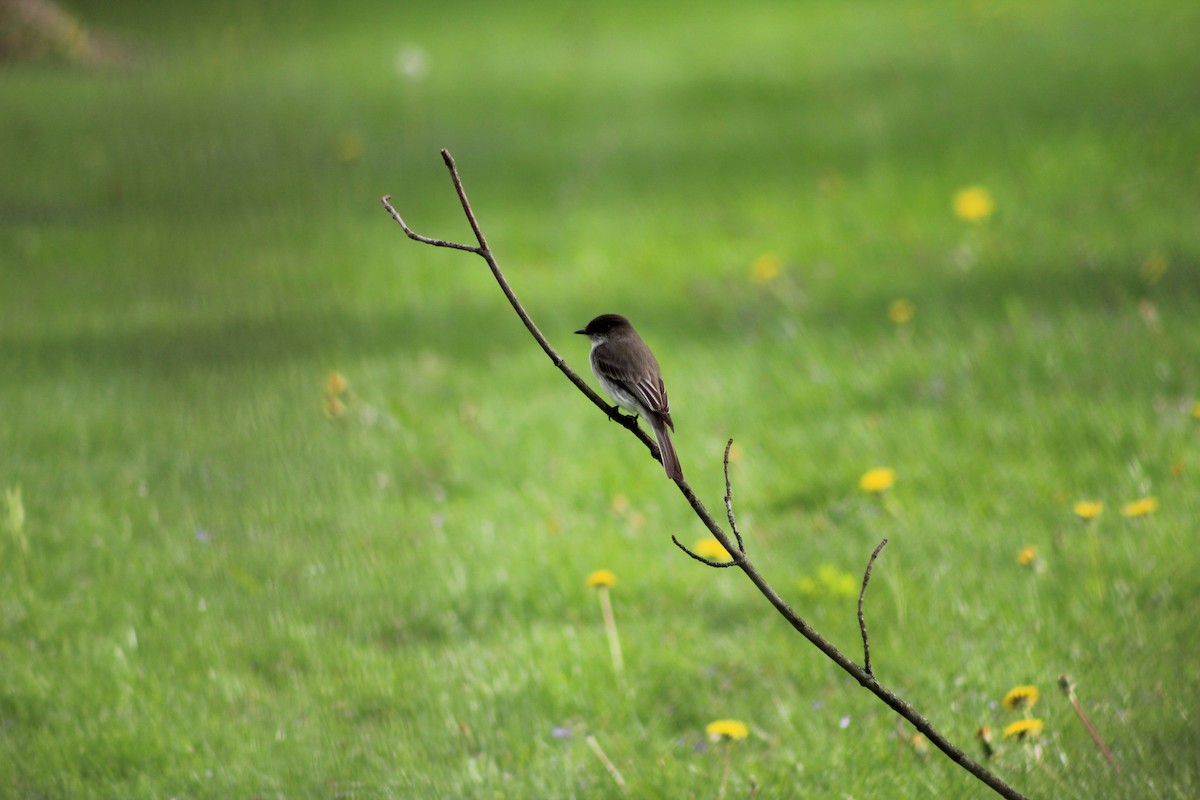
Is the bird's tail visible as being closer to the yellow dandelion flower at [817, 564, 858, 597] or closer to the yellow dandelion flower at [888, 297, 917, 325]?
the yellow dandelion flower at [817, 564, 858, 597]

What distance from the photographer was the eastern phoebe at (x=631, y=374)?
2.98 m

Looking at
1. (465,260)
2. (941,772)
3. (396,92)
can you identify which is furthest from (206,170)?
(396,92)

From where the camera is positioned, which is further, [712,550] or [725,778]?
[712,550]

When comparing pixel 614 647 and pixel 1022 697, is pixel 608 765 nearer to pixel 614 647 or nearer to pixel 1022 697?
pixel 614 647

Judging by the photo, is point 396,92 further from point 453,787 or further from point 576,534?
point 453,787

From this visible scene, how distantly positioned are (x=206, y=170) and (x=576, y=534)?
2716 millimetres

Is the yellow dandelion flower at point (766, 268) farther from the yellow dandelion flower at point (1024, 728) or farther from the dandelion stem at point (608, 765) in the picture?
the yellow dandelion flower at point (1024, 728)

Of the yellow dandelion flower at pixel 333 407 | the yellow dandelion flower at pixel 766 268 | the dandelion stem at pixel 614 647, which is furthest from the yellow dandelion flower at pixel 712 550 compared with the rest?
the yellow dandelion flower at pixel 766 268

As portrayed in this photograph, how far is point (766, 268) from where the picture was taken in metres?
6.31

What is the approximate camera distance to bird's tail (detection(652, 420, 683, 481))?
2.36 meters

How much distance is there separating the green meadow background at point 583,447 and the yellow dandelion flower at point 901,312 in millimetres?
64

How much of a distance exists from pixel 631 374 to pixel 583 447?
212 centimetres

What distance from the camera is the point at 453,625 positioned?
3828mm

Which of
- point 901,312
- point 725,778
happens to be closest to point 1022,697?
point 725,778
